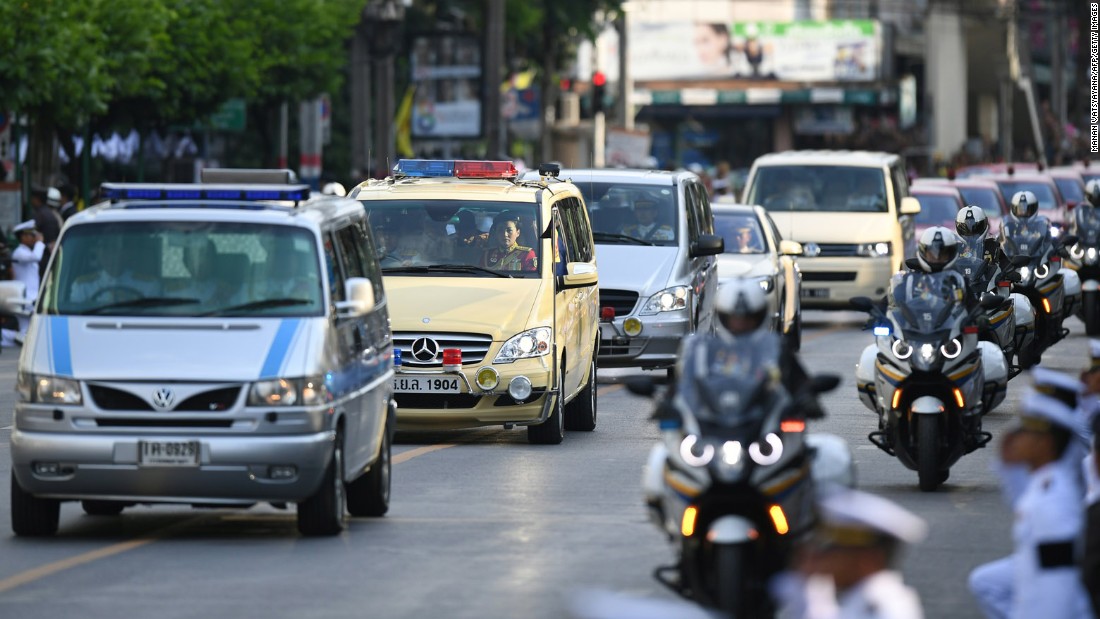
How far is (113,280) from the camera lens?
12.2 m

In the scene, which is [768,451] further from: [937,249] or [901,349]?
[937,249]

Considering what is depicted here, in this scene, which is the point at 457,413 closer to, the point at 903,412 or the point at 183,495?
the point at 903,412

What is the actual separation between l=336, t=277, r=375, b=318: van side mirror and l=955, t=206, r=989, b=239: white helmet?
8.13 m

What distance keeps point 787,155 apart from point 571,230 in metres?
13.5

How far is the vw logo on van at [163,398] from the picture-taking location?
11500 millimetres

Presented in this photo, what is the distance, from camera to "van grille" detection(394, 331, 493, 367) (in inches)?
634

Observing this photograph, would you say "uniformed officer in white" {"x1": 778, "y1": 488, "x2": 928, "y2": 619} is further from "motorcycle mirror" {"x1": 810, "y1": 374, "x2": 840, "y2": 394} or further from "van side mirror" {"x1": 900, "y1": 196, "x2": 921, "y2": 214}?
"van side mirror" {"x1": 900, "y1": 196, "x2": 921, "y2": 214}

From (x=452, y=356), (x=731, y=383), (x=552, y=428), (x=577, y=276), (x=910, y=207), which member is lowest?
(x=552, y=428)

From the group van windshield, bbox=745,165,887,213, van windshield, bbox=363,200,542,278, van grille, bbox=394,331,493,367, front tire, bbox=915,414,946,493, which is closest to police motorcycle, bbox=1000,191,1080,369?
van windshield, bbox=745,165,887,213

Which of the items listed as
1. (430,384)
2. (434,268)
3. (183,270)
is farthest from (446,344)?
(183,270)

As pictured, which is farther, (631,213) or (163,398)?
(631,213)

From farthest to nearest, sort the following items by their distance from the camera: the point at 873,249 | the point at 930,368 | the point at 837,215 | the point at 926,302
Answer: the point at 837,215
the point at 873,249
the point at 926,302
the point at 930,368

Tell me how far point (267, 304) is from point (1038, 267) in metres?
13.4

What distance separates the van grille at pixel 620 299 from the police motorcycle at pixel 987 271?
2761 mm
